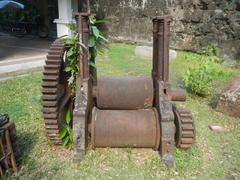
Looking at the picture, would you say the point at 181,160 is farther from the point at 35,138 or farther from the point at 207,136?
the point at 35,138

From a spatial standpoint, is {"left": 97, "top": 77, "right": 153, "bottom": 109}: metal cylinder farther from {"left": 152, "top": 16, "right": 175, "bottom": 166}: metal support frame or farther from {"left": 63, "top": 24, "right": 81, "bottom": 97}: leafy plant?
{"left": 63, "top": 24, "right": 81, "bottom": 97}: leafy plant

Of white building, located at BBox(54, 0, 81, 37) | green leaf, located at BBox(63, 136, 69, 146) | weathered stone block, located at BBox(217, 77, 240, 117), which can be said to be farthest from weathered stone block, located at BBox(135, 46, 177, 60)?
green leaf, located at BBox(63, 136, 69, 146)

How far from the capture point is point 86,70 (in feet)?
11.1

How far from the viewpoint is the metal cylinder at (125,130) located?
332 centimetres

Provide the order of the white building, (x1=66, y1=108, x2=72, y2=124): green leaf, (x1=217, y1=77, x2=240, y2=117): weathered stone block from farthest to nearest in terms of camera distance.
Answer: the white building < (x1=217, y1=77, x2=240, y2=117): weathered stone block < (x1=66, y1=108, x2=72, y2=124): green leaf

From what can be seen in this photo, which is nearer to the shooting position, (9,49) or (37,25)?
(9,49)

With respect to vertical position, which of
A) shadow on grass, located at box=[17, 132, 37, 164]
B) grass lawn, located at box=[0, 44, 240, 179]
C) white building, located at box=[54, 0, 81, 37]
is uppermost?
white building, located at box=[54, 0, 81, 37]

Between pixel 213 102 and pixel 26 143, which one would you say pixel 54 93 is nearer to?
pixel 26 143

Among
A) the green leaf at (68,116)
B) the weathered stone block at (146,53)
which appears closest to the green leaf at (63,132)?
the green leaf at (68,116)

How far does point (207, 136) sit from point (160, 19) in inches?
64.6

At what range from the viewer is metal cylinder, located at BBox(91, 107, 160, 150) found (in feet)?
10.9

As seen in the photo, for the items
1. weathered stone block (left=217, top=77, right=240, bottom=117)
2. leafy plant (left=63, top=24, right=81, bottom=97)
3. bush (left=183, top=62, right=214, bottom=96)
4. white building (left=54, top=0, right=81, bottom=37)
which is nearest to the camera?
leafy plant (left=63, top=24, right=81, bottom=97)

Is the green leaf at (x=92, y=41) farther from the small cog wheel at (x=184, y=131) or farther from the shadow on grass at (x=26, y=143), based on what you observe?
the shadow on grass at (x=26, y=143)

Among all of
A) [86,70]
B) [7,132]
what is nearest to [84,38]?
[86,70]
